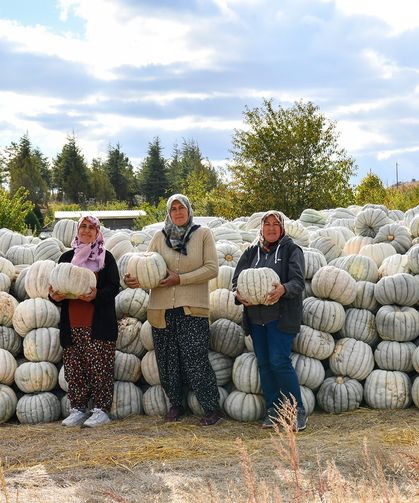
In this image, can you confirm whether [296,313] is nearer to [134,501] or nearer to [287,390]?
[287,390]

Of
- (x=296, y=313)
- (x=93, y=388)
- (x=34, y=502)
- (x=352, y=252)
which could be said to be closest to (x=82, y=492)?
(x=34, y=502)

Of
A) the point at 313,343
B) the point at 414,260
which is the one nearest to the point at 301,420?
the point at 313,343

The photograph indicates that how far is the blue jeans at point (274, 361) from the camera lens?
5969mm

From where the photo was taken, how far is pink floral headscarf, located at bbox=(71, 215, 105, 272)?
6324 mm

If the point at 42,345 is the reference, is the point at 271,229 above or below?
above

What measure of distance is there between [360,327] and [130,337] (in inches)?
83.9

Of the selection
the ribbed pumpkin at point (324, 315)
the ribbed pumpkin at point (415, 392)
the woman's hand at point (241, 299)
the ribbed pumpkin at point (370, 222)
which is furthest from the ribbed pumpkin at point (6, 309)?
the ribbed pumpkin at point (370, 222)

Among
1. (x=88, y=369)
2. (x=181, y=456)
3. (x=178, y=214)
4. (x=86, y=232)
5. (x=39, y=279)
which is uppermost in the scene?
(x=178, y=214)

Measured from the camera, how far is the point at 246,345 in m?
6.62

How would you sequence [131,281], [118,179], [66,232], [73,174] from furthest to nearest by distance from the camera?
[118,179] < [73,174] < [66,232] < [131,281]

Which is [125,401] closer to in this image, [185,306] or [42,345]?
[42,345]

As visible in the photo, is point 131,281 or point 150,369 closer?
point 131,281

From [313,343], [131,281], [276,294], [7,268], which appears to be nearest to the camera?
[276,294]

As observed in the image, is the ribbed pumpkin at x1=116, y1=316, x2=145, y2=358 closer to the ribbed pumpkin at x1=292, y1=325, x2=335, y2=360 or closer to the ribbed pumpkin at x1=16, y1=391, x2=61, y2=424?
the ribbed pumpkin at x1=16, y1=391, x2=61, y2=424
